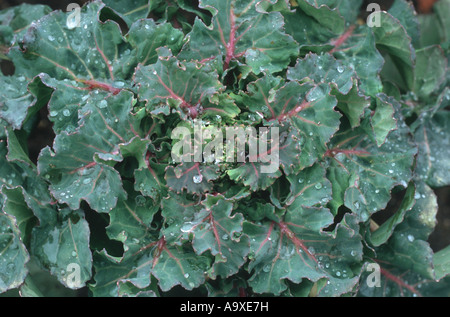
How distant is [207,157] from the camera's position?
1979 mm

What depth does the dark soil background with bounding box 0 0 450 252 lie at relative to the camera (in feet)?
9.41

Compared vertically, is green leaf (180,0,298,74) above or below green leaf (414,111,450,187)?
above

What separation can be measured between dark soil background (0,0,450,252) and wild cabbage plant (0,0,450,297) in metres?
0.55

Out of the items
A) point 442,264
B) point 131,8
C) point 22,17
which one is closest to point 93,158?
point 131,8

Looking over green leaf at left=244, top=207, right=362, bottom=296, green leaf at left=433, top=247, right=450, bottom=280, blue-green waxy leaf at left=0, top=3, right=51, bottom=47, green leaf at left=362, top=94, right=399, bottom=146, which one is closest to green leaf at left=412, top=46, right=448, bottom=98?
green leaf at left=362, top=94, right=399, bottom=146

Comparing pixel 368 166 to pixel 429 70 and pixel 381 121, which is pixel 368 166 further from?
pixel 429 70

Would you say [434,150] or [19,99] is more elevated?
[19,99]

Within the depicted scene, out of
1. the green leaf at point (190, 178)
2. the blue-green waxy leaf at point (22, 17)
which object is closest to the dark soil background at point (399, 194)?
the blue-green waxy leaf at point (22, 17)

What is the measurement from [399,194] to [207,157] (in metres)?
1.46

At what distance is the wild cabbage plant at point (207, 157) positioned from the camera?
6.56 ft

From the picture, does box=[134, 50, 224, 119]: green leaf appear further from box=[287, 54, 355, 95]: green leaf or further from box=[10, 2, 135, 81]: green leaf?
box=[287, 54, 355, 95]: green leaf

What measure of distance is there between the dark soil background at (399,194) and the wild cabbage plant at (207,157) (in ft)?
1.80
